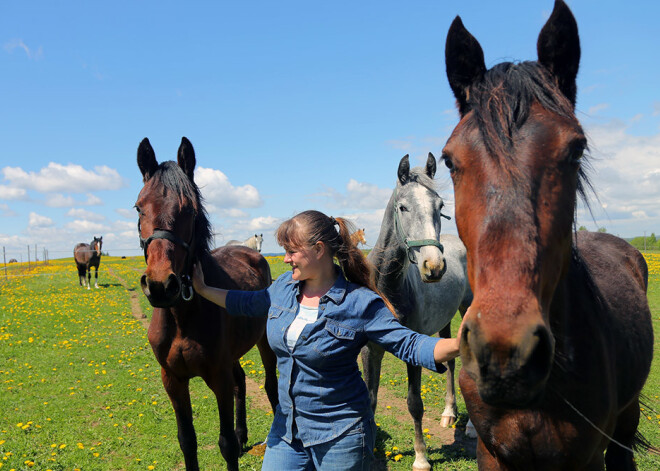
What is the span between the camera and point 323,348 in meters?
2.44

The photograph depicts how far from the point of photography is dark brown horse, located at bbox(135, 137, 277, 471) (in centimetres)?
338

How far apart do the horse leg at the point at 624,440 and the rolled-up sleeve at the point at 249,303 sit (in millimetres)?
2681

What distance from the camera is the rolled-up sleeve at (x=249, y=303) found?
304cm

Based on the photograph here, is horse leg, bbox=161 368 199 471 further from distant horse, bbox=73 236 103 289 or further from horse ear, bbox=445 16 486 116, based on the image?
distant horse, bbox=73 236 103 289

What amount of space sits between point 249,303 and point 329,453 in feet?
3.78

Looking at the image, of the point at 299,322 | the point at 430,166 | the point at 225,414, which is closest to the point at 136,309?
the point at 225,414

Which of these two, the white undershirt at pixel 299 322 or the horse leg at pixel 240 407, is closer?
the white undershirt at pixel 299 322

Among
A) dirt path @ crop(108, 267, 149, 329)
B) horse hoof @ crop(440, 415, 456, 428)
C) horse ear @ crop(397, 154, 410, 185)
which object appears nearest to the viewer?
horse ear @ crop(397, 154, 410, 185)

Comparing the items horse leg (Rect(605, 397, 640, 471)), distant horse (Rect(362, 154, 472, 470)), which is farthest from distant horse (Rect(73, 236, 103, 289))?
horse leg (Rect(605, 397, 640, 471))

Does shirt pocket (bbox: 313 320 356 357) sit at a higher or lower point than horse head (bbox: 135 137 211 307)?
lower

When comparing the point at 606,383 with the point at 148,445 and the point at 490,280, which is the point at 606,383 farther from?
the point at 148,445

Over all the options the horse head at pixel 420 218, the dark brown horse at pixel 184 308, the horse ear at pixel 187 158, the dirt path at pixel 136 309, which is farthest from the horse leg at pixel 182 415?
the dirt path at pixel 136 309

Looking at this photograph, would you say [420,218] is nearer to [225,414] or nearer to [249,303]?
[249,303]

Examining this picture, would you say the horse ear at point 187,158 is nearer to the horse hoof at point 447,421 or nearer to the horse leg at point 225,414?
the horse leg at point 225,414
